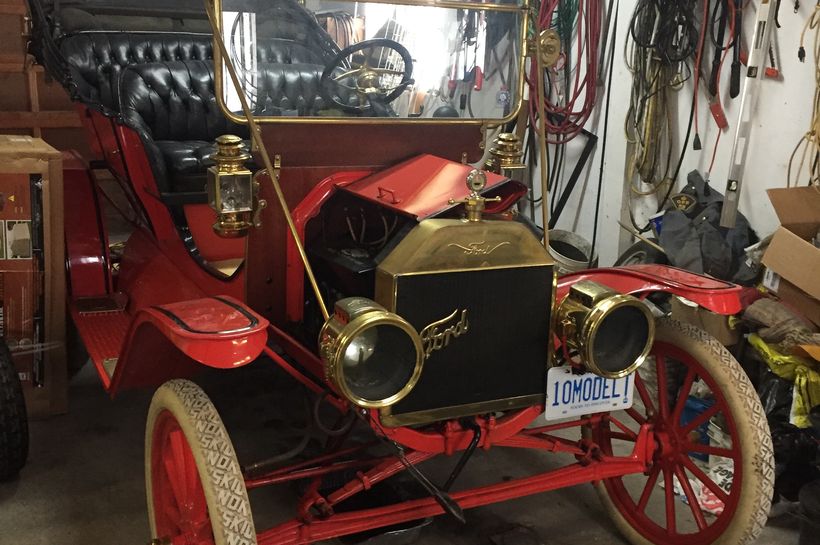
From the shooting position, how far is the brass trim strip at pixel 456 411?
6.64ft

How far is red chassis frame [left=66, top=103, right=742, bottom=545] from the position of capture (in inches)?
76.0

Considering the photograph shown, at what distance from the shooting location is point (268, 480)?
2074mm

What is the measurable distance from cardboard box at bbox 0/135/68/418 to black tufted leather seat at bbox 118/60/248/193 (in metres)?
0.77

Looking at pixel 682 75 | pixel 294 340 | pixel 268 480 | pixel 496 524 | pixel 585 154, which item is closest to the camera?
pixel 268 480

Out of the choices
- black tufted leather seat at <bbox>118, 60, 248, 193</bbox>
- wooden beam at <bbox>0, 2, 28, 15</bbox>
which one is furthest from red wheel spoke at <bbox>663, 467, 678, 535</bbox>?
wooden beam at <bbox>0, 2, 28, 15</bbox>

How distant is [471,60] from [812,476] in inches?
71.5

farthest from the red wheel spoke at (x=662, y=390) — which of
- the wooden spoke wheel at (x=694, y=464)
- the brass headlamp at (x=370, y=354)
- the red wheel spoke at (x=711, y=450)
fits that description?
the brass headlamp at (x=370, y=354)

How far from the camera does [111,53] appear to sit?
13.5 feet

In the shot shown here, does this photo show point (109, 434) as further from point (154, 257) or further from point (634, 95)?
point (634, 95)

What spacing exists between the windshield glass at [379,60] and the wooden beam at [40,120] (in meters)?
4.60

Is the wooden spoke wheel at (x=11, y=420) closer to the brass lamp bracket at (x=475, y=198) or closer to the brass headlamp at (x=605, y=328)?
the brass lamp bracket at (x=475, y=198)

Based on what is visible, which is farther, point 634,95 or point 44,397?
point 634,95

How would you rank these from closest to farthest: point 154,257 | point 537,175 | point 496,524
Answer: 1. point 496,524
2. point 154,257
3. point 537,175

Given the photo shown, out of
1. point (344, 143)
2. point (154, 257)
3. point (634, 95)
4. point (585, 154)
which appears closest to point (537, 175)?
point (585, 154)
